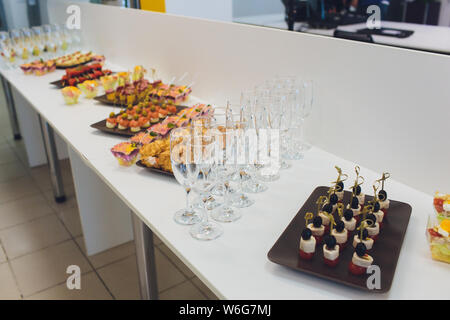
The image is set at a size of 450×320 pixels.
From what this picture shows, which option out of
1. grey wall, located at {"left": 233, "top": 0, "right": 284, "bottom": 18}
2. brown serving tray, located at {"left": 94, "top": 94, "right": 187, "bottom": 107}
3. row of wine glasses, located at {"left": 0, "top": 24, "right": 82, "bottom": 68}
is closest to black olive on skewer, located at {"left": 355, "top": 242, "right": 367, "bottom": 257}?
brown serving tray, located at {"left": 94, "top": 94, "right": 187, "bottom": 107}

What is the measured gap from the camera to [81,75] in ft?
7.72

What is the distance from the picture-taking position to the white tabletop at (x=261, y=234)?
0.83 metres

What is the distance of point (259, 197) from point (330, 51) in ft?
1.86

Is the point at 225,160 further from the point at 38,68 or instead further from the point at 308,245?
the point at 38,68

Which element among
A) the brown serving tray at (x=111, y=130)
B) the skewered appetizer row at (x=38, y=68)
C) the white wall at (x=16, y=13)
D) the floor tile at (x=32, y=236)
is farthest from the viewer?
the white wall at (x=16, y=13)

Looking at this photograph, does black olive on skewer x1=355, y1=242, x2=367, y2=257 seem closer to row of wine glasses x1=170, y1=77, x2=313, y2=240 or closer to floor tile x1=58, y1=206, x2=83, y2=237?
row of wine glasses x1=170, y1=77, x2=313, y2=240

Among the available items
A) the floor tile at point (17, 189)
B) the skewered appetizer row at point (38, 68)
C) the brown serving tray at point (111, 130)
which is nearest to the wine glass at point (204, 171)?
the brown serving tray at point (111, 130)

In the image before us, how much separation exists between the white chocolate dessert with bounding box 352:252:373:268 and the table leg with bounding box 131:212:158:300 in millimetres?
814

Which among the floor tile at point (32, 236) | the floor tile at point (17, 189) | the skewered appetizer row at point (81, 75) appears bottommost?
the floor tile at point (32, 236)

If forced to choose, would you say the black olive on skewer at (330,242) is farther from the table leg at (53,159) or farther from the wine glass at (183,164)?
the table leg at (53,159)

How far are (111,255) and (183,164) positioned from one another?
136cm

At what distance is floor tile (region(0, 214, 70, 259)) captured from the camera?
2207mm

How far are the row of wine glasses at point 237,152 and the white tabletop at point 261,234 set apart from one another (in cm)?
4

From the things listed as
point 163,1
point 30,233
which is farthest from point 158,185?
point 163,1
